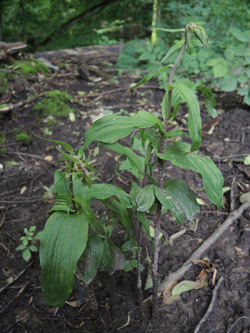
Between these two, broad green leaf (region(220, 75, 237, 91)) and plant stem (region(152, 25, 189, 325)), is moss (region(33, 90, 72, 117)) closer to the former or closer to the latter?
broad green leaf (region(220, 75, 237, 91))

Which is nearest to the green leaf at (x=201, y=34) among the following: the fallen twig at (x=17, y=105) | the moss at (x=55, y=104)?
the moss at (x=55, y=104)

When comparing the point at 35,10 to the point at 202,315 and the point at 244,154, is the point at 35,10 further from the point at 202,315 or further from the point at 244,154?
the point at 202,315

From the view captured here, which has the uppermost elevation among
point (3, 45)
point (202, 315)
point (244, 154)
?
point (3, 45)

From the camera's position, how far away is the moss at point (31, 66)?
13.8 ft

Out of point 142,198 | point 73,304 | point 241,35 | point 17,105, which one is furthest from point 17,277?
point 241,35

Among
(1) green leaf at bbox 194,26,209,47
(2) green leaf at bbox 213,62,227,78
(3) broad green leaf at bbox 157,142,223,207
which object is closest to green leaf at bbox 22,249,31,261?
(3) broad green leaf at bbox 157,142,223,207

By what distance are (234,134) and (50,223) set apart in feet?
8.74

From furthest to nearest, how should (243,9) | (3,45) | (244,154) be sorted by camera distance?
(243,9) → (3,45) → (244,154)

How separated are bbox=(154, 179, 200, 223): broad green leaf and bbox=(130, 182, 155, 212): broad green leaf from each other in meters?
0.04

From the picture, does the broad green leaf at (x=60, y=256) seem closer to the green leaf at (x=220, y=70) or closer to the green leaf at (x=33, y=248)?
the green leaf at (x=33, y=248)

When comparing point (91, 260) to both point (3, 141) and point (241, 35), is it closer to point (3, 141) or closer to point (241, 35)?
point (3, 141)

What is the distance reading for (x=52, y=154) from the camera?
3.17 metres

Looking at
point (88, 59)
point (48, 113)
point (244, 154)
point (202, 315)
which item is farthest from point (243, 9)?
point (202, 315)

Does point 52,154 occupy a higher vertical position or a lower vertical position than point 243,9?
lower
